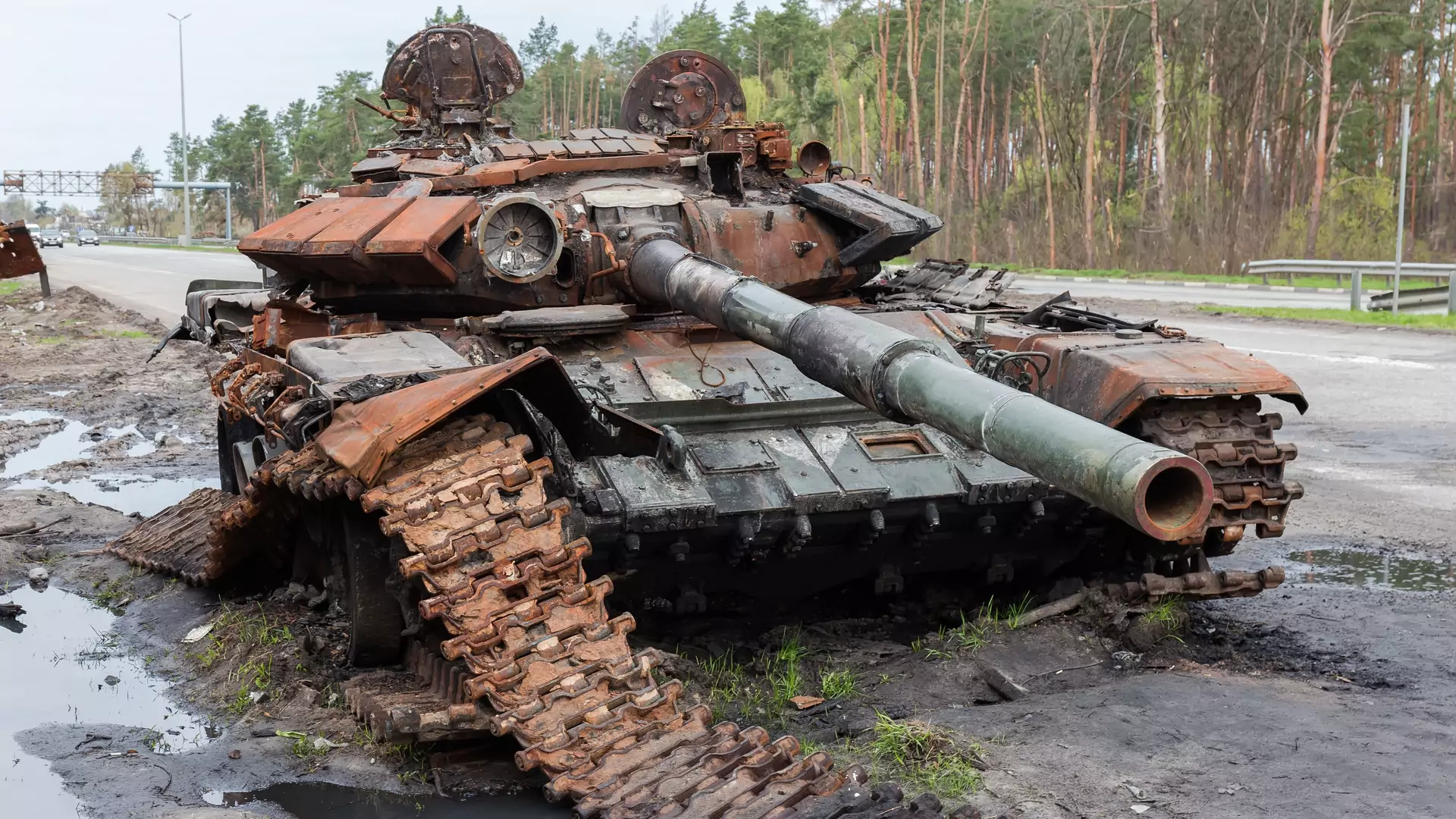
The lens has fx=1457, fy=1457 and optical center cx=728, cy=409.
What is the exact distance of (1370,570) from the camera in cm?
881

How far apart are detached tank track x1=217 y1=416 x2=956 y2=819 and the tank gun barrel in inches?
42.8

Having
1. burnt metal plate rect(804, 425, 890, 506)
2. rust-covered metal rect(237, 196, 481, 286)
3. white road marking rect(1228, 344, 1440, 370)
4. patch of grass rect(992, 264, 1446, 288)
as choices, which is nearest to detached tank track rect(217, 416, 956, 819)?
burnt metal plate rect(804, 425, 890, 506)

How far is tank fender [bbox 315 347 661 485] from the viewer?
550cm

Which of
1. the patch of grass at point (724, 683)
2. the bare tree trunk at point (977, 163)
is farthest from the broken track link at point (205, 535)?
the bare tree trunk at point (977, 163)

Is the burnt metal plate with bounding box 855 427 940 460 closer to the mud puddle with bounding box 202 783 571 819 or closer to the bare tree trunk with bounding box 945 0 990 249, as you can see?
the mud puddle with bounding box 202 783 571 819

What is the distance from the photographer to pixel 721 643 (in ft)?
23.9

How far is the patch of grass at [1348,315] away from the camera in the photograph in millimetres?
20625

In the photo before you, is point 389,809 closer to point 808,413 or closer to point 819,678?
point 819,678

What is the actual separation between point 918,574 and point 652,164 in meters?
2.90

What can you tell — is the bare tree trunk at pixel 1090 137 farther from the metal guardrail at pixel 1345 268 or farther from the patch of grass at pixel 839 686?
the patch of grass at pixel 839 686

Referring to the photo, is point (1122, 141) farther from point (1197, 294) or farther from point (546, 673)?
point (546, 673)

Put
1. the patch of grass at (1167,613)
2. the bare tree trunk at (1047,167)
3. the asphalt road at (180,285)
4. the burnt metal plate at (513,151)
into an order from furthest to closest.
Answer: the bare tree trunk at (1047,167), the asphalt road at (180,285), the burnt metal plate at (513,151), the patch of grass at (1167,613)

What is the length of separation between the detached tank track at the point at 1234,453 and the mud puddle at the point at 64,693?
15.1ft

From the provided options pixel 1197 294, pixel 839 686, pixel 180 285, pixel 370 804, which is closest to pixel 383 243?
pixel 370 804
